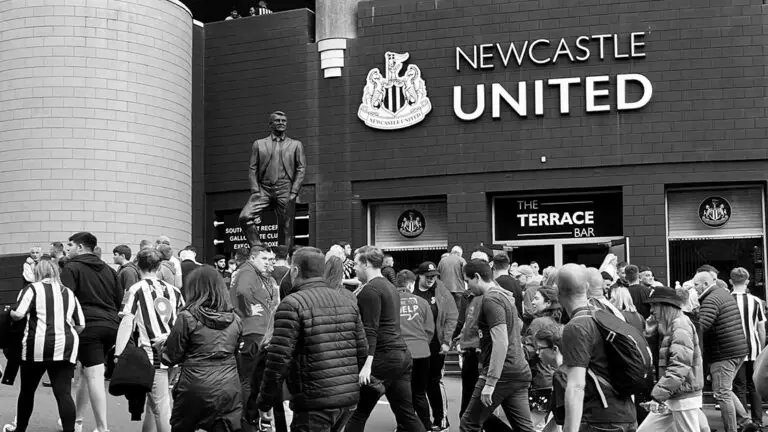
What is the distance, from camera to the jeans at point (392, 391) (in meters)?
8.34

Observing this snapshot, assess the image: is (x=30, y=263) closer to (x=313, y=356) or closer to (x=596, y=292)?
(x=313, y=356)

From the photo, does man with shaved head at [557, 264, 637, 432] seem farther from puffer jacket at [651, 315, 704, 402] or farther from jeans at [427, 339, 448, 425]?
jeans at [427, 339, 448, 425]

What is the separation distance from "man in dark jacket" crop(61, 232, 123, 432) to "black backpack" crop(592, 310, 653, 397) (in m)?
5.32

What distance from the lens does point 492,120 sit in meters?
18.8

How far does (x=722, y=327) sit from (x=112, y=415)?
6.61 metres

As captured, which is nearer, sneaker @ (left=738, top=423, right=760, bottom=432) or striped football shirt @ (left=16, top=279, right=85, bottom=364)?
A: striped football shirt @ (left=16, top=279, right=85, bottom=364)

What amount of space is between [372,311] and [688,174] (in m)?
11.3

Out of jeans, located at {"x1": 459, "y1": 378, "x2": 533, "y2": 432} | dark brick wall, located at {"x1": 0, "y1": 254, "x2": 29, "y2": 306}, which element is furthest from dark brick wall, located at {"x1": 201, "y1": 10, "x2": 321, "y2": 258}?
jeans, located at {"x1": 459, "y1": 378, "x2": 533, "y2": 432}

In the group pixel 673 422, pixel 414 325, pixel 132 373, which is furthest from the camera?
pixel 414 325

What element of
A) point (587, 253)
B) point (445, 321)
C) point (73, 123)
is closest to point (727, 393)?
point (445, 321)

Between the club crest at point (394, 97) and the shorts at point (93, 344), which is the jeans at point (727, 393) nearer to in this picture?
the shorts at point (93, 344)

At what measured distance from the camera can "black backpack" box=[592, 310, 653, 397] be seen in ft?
19.1

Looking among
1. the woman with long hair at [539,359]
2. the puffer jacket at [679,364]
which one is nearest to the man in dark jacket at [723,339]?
the woman with long hair at [539,359]

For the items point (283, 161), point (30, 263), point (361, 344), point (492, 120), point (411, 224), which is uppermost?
point (492, 120)
